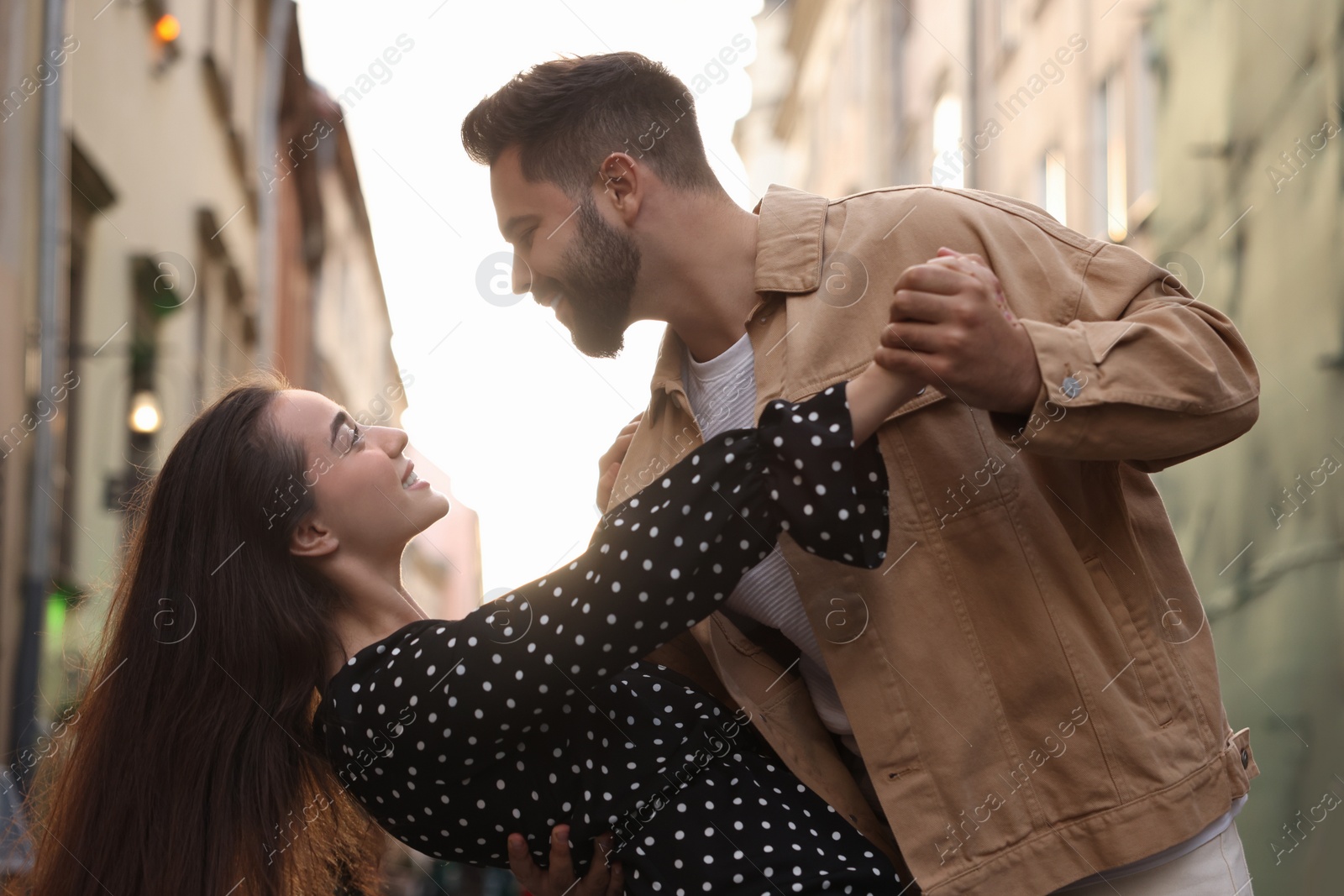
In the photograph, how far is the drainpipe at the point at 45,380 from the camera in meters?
6.43

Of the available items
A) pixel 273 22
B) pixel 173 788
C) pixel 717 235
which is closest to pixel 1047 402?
pixel 717 235

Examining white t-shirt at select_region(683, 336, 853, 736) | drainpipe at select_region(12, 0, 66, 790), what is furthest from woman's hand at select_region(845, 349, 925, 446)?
drainpipe at select_region(12, 0, 66, 790)

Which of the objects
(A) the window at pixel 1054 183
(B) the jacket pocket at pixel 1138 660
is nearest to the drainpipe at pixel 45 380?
(B) the jacket pocket at pixel 1138 660

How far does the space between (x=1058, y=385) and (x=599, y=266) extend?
1.04 metres

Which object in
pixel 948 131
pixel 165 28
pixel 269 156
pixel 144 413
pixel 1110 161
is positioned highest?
pixel 165 28

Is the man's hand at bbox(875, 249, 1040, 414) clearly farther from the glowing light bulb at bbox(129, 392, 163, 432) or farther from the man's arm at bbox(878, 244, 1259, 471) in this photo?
the glowing light bulb at bbox(129, 392, 163, 432)

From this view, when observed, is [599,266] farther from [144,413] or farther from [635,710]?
[144,413]

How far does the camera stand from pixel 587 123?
2711 mm

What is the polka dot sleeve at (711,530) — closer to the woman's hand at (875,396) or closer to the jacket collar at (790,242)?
the woman's hand at (875,396)

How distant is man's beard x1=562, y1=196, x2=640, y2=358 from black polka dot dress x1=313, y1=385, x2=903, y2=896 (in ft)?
1.75

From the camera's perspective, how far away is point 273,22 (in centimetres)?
1477

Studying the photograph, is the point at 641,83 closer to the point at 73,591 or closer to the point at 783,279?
the point at 783,279

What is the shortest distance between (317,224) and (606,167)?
774 inches

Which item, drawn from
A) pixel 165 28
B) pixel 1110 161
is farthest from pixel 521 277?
pixel 165 28
